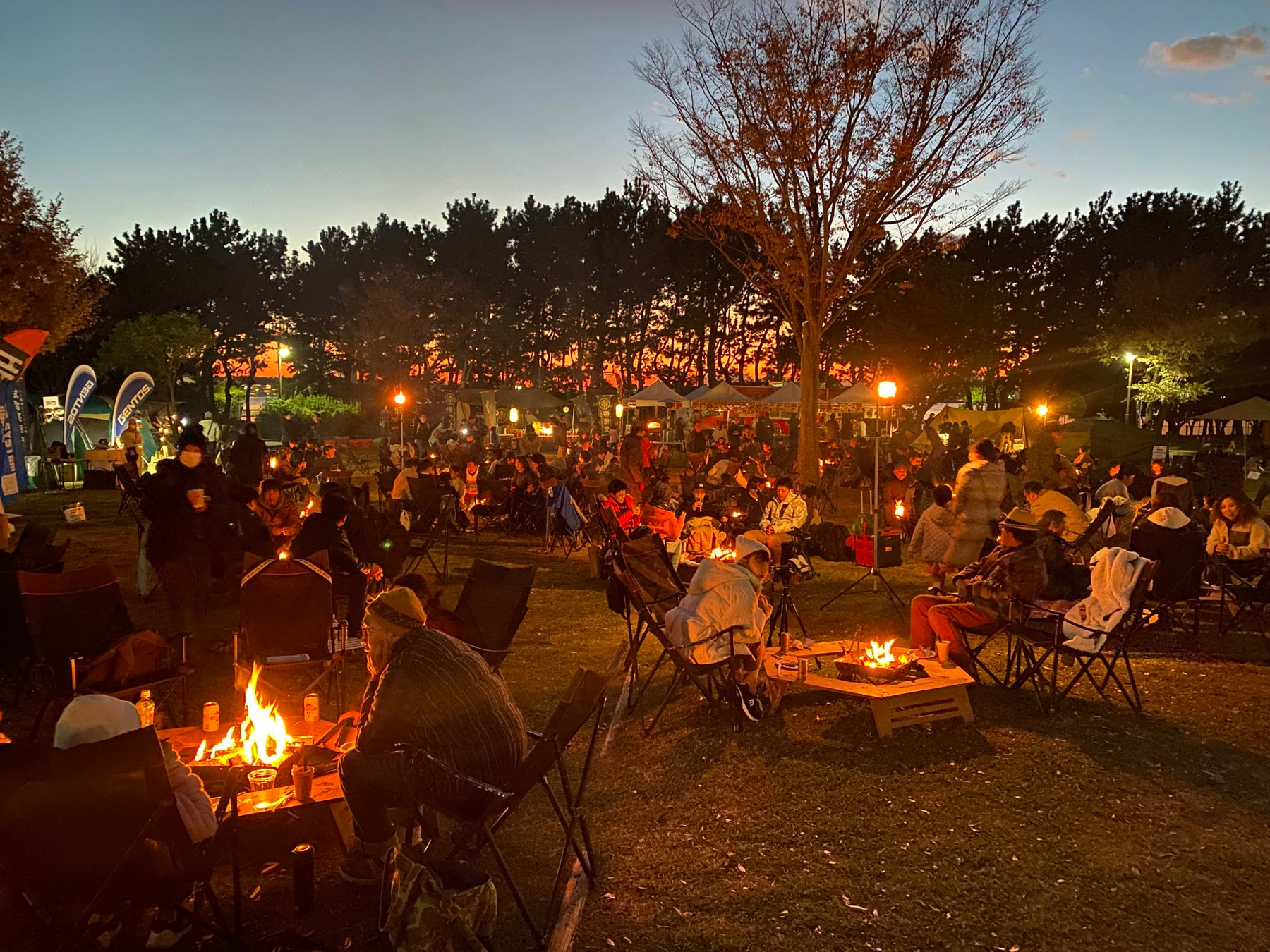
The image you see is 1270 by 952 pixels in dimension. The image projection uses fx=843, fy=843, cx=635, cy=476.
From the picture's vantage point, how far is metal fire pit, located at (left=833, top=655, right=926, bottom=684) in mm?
5328

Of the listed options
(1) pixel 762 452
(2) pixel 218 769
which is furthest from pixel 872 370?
(2) pixel 218 769

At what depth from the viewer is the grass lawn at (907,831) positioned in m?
3.35

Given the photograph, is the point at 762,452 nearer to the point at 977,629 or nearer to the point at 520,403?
the point at 977,629

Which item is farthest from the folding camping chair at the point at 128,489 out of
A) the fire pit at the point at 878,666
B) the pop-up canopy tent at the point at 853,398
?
the pop-up canopy tent at the point at 853,398

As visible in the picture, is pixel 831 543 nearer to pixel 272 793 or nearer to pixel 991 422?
pixel 272 793

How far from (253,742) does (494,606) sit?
2.02 m

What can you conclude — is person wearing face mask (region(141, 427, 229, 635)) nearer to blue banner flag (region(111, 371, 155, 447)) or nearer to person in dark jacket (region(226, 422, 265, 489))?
person in dark jacket (region(226, 422, 265, 489))

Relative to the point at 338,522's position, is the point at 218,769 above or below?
below

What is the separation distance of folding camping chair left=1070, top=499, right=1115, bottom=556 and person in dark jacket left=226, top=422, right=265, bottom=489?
11.9 metres

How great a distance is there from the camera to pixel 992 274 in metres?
44.9

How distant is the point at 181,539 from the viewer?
7.05 metres

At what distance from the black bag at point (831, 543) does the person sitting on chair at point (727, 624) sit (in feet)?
19.6

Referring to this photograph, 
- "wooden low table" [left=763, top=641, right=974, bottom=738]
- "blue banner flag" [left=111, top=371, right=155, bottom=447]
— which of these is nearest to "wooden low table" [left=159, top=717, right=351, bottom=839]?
"wooden low table" [left=763, top=641, right=974, bottom=738]

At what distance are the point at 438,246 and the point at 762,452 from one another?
134 ft
